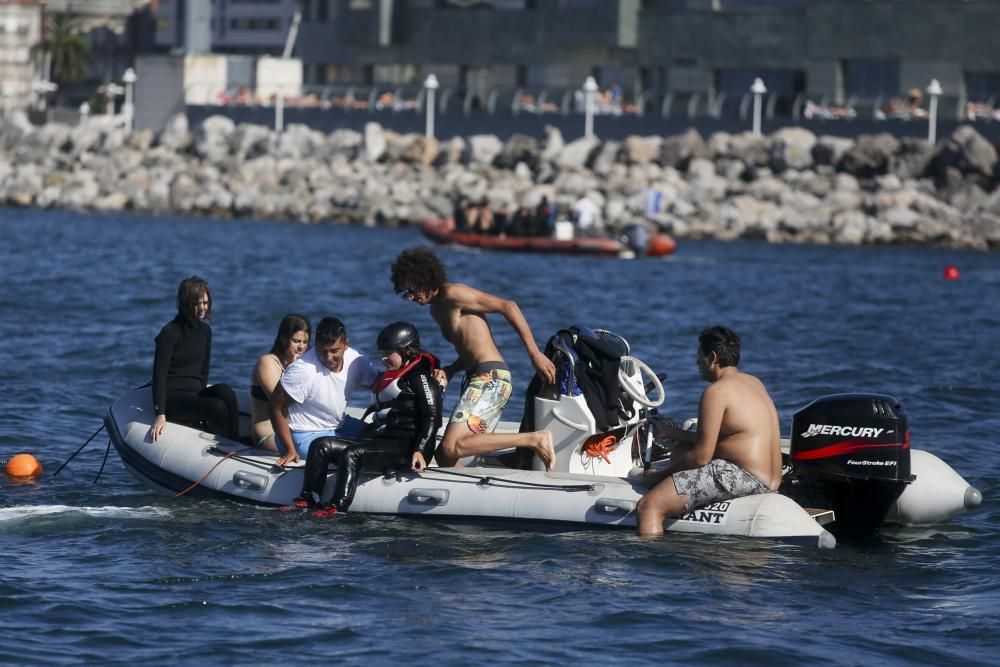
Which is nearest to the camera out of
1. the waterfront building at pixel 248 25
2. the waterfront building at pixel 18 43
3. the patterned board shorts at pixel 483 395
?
the patterned board shorts at pixel 483 395

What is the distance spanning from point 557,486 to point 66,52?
90.7 meters

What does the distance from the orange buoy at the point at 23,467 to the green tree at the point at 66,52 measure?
86.7m

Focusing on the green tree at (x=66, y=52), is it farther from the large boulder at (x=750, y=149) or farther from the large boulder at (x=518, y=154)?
the large boulder at (x=750, y=149)

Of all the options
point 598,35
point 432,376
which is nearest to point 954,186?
point 598,35

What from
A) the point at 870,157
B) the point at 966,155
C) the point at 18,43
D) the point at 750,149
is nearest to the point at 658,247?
the point at 870,157

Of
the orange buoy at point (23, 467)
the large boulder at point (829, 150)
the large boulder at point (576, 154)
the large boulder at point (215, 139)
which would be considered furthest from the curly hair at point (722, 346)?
the large boulder at point (215, 139)

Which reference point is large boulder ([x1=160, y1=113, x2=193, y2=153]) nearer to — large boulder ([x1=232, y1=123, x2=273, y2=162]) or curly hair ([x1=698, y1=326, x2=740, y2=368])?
large boulder ([x1=232, y1=123, x2=273, y2=162])

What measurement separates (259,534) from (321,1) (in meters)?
71.4

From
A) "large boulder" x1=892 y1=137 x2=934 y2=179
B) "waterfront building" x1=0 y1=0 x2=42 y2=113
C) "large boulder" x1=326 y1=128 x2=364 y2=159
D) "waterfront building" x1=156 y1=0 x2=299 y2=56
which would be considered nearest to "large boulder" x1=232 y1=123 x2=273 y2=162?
"large boulder" x1=326 y1=128 x2=364 y2=159

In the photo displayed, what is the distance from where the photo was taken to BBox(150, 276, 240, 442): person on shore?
10906mm

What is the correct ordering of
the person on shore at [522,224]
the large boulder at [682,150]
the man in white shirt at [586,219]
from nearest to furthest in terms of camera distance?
the person on shore at [522,224] < the man in white shirt at [586,219] < the large boulder at [682,150]

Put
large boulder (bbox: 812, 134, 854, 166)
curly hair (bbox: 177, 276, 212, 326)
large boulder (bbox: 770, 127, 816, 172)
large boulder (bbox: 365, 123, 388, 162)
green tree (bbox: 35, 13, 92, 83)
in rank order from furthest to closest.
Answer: green tree (bbox: 35, 13, 92, 83) → large boulder (bbox: 365, 123, 388, 162) → large boulder (bbox: 770, 127, 816, 172) → large boulder (bbox: 812, 134, 854, 166) → curly hair (bbox: 177, 276, 212, 326)

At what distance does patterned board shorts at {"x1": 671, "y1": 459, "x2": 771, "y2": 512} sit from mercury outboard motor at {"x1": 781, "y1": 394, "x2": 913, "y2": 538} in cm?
56

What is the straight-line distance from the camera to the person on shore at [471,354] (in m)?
9.73
